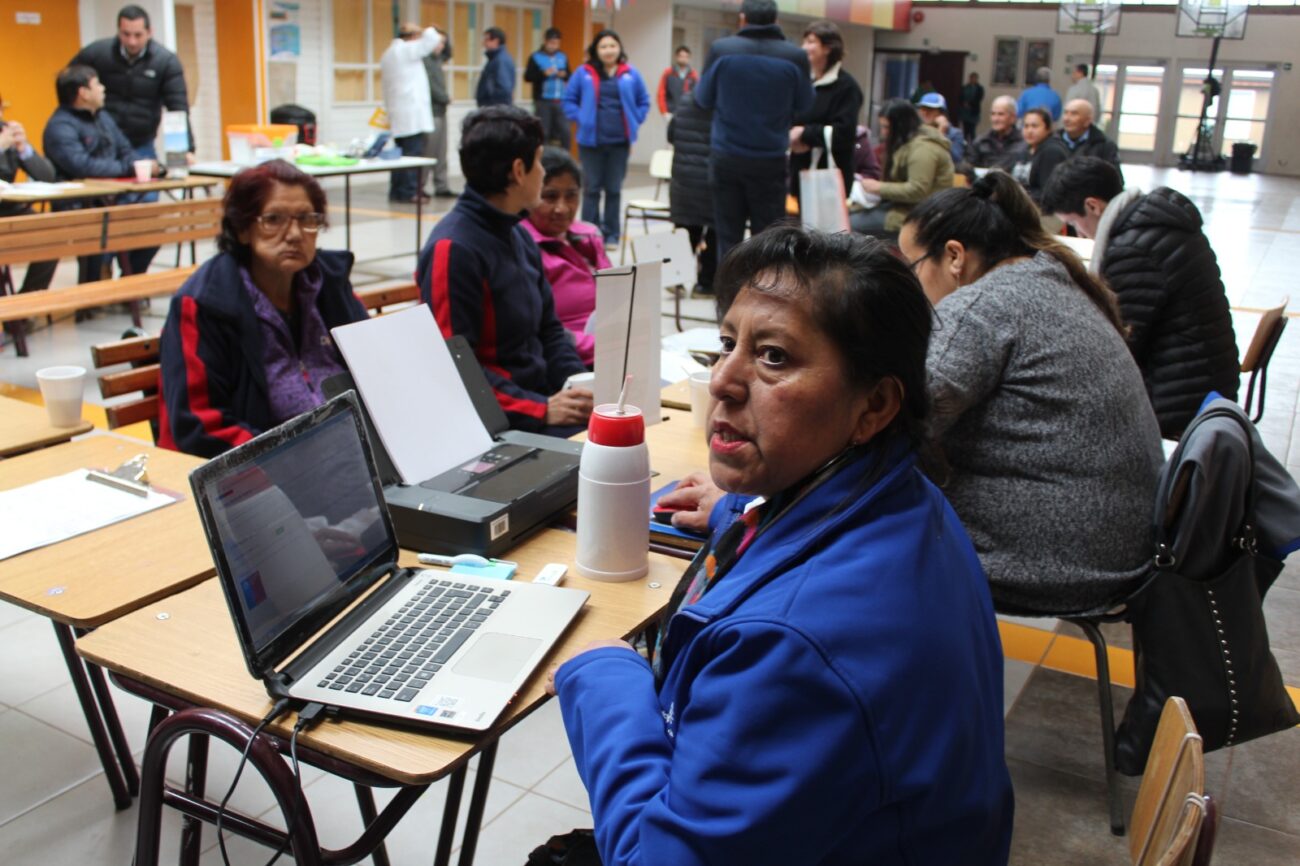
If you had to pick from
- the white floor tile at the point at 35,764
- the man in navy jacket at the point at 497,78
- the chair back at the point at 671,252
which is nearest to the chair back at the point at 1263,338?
the chair back at the point at 671,252

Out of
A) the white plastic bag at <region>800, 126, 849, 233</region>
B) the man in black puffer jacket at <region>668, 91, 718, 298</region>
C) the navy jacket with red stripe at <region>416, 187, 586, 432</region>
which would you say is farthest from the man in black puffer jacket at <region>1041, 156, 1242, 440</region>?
the man in black puffer jacket at <region>668, 91, 718, 298</region>

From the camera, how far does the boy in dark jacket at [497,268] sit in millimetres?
3016

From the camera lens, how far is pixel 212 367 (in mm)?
2541

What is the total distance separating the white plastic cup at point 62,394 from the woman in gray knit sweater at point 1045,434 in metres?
1.78

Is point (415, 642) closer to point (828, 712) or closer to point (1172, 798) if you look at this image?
point (828, 712)

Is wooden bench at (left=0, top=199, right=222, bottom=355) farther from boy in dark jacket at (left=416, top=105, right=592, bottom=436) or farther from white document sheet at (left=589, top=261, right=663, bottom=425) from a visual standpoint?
white document sheet at (left=589, top=261, right=663, bottom=425)

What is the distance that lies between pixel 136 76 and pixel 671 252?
4402mm

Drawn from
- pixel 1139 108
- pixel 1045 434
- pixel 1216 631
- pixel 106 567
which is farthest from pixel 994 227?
pixel 1139 108

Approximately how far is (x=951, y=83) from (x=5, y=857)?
2457 centimetres

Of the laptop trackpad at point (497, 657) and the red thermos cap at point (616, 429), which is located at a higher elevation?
the red thermos cap at point (616, 429)

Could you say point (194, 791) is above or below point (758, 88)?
below

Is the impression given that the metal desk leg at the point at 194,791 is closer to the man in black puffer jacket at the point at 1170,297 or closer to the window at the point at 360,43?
the man in black puffer jacket at the point at 1170,297

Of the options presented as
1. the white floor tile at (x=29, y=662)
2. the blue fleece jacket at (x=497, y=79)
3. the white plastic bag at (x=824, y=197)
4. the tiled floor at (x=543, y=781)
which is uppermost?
the blue fleece jacket at (x=497, y=79)

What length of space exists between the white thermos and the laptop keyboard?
0.19 meters
